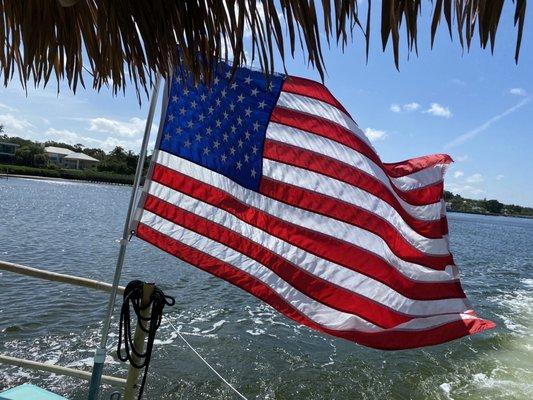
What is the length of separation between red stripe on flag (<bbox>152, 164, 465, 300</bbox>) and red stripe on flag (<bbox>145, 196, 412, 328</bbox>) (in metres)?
0.15

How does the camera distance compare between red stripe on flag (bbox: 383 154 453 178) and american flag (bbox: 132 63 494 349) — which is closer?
american flag (bbox: 132 63 494 349)

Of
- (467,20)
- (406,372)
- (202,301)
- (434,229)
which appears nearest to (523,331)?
(406,372)

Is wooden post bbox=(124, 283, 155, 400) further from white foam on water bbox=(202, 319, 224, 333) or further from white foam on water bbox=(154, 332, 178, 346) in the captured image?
white foam on water bbox=(202, 319, 224, 333)

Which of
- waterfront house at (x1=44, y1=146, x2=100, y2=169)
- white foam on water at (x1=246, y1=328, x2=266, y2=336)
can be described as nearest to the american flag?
white foam on water at (x1=246, y1=328, x2=266, y2=336)

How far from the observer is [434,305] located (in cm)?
336

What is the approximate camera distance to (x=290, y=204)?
352 cm

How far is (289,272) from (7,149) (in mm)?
108735

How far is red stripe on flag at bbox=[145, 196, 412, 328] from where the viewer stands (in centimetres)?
329

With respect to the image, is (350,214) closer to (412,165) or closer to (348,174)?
(348,174)

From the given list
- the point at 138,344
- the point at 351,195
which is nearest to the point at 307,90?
the point at 351,195

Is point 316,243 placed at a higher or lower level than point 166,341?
higher

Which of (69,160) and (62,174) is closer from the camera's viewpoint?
(62,174)

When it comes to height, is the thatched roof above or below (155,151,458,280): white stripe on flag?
above

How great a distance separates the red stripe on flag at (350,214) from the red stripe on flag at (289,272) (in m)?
0.43
